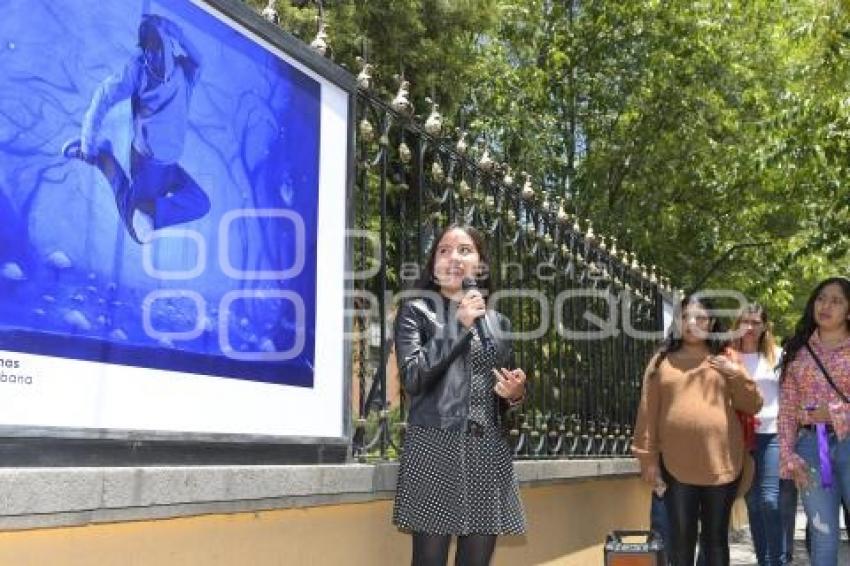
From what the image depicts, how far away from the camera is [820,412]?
17.6 feet

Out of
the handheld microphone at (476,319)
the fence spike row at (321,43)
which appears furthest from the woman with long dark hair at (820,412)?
the fence spike row at (321,43)

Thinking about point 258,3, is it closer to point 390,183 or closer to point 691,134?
point 691,134

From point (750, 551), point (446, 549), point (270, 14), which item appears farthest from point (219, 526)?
point (750, 551)

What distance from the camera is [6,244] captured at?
2.81 m

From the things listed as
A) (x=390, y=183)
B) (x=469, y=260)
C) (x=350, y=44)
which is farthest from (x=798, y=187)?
(x=469, y=260)

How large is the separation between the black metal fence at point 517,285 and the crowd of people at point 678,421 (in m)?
0.59

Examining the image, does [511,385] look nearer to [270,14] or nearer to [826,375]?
[270,14]

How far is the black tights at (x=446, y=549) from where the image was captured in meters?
3.89

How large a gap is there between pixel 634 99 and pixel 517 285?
39.1 feet

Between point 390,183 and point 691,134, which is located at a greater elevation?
point 691,134

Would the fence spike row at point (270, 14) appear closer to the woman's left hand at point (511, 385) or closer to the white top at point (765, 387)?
the woman's left hand at point (511, 385)

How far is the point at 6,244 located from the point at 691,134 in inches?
627

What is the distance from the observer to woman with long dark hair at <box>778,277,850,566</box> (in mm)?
5227

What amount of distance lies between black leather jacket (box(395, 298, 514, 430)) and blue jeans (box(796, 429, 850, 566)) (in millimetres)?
2081
